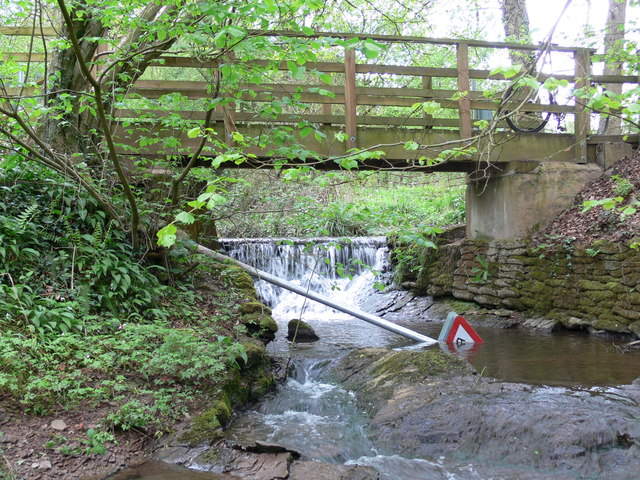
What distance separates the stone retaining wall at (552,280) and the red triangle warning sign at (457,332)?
1.66 meters

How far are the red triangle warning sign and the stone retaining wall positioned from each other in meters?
1.66

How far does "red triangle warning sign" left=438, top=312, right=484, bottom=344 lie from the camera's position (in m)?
7.04

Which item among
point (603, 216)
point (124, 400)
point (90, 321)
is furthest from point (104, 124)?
point (603, 216)

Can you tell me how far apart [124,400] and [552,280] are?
6632mm

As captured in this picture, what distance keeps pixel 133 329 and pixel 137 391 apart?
646mm

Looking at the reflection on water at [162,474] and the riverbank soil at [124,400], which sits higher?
the riverbank soil at [124,400]

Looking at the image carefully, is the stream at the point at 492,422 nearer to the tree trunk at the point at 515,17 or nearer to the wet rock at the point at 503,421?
the wet rock at the point at 503,421

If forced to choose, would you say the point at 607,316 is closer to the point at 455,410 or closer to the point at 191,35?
the point at 455,410

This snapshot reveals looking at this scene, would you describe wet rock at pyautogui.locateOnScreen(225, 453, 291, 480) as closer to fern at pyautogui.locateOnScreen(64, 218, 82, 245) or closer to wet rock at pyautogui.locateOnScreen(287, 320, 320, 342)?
fern at pyautogui.locateOnScreen(64, 218, 82, 245)

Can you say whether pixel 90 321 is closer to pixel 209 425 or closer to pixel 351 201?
pixel 209 425

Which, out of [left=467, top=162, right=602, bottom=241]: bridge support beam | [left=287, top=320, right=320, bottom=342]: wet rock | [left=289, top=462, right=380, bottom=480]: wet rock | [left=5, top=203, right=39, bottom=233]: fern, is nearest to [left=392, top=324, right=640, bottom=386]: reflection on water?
[left=287, top=320, right=320, bottom=342]: wet rock

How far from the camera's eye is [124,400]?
12.3ft

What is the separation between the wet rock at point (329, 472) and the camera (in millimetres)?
3150

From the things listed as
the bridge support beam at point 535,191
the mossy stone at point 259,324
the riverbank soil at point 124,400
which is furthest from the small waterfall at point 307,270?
the riverbank soil at point 124,400
